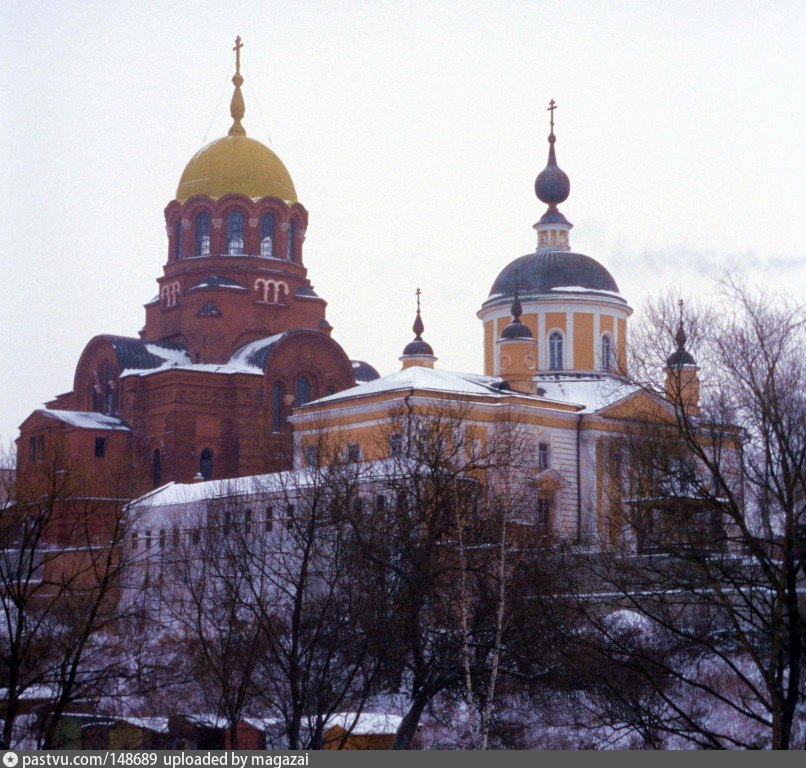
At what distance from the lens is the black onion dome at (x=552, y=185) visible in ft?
176

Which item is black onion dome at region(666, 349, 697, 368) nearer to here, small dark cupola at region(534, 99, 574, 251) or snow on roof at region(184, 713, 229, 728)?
snow on roof at region(184, 713, 229, 728)

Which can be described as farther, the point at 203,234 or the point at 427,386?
the point at 203,234

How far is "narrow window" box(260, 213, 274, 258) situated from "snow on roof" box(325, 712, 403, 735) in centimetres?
2909

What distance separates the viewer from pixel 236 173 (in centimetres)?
4991

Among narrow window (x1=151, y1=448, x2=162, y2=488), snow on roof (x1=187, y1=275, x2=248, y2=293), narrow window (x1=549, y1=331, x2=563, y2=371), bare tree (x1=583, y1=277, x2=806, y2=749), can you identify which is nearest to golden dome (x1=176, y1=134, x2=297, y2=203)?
snow on roof (x1=187, y1=275, x2=248, y2=293)

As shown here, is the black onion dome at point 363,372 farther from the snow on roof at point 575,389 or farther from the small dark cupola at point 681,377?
the small dark cupola at point 681,377

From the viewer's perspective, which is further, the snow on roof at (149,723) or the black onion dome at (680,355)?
the snow on roof at (149,723)

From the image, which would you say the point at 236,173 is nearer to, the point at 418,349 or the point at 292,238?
the point at 292,238

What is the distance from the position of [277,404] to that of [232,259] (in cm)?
570

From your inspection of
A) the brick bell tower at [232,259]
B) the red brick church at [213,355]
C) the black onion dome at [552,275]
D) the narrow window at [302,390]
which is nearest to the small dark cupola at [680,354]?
the red brick church at [213,355]

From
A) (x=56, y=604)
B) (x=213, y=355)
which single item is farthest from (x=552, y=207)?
(x=56, y=604)

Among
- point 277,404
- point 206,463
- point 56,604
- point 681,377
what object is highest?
point 277,404

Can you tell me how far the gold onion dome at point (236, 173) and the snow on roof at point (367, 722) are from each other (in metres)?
29.7

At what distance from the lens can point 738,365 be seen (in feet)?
46.9
